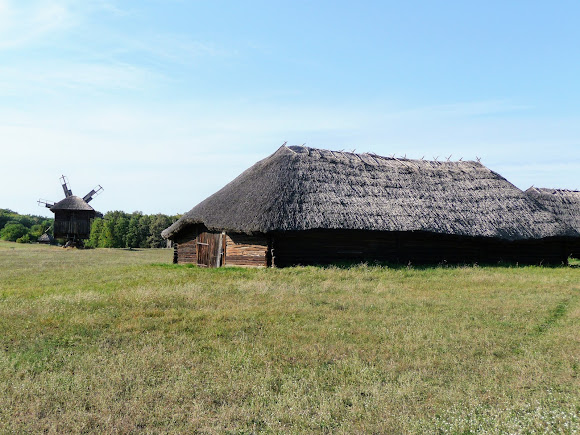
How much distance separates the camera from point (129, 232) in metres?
54.2

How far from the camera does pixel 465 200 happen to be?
2067 centimetres

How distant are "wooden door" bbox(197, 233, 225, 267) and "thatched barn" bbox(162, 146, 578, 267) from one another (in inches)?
1.7

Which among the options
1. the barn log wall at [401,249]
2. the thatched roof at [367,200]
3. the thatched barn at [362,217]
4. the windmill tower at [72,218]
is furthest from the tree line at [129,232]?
the barn log wall at [401,249]

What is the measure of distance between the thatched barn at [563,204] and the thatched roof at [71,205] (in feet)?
121

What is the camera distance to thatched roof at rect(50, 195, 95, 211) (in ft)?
140

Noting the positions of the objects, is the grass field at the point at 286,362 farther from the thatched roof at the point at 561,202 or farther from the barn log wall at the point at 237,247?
the thatched roof at the point at 561,202

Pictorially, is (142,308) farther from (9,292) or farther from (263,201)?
(263,201)

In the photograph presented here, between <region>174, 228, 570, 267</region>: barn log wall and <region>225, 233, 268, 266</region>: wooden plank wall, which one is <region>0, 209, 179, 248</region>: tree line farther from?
<region>225, 233, 268, 266</region>: wooden plank wall

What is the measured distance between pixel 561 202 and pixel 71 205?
39.4m

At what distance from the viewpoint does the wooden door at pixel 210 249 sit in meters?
18.7

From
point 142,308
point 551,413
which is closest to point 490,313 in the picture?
point 551,413

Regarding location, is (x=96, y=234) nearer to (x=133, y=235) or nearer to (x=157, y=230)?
(x=133, y=235)

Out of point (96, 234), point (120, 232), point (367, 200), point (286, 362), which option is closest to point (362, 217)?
point (367, 200)

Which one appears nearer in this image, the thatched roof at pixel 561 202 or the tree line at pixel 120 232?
the thatched roof at pixel 561 202
